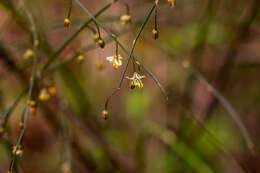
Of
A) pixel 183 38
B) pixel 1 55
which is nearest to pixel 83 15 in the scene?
pixel 183 38

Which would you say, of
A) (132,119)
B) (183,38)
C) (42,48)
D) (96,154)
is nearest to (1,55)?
(42,48)

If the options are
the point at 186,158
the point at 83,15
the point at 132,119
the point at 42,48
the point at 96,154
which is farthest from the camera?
the point at 83,15

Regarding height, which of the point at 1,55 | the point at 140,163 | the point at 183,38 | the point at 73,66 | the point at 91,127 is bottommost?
the point at 140,163

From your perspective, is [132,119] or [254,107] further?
[132,119]

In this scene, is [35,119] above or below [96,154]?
above

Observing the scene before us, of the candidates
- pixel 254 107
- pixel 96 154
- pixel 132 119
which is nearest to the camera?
pixel 96 154

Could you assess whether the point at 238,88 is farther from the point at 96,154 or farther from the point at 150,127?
the point at 96,154

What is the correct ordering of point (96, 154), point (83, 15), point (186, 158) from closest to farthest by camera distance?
point (186, 158)
point (96, 154)
point (83, 15)

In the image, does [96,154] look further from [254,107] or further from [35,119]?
[254,107]

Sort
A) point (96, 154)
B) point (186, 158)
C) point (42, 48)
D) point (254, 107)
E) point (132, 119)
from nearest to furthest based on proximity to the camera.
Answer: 1. point (42, 48)
2. point (186, 158)
3. point (96, 154)
4. point (254, 107)
5. point (132, 119)
